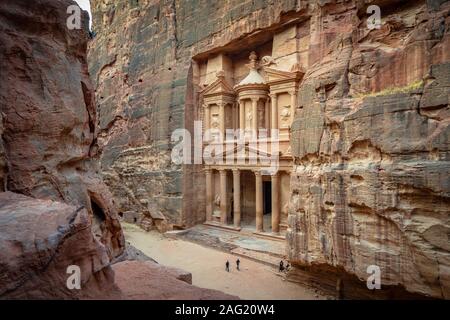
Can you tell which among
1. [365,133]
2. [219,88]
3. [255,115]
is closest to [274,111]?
[255,115]

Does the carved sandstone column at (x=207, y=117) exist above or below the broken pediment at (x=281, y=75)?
below

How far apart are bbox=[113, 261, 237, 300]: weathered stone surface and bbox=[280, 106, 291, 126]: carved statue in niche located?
50.5 ft

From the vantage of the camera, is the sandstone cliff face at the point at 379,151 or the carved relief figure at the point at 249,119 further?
the carved relief figure at the point at 249,119

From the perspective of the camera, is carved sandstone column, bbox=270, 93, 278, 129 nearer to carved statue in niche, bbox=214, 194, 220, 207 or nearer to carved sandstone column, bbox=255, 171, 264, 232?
carved sandstone column, bbox=255, 171, 264, 232

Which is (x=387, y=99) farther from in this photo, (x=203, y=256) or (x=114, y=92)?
(x=114, y=92)

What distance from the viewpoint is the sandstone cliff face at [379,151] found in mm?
8680

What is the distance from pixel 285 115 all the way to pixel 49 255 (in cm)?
1670

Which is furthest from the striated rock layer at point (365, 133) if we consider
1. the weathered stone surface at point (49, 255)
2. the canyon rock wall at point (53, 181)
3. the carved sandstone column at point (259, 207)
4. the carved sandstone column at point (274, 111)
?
the weathered stone surface at point (49, 255)

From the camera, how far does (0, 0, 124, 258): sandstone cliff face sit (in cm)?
439

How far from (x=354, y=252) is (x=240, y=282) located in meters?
5.19

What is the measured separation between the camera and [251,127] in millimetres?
19656

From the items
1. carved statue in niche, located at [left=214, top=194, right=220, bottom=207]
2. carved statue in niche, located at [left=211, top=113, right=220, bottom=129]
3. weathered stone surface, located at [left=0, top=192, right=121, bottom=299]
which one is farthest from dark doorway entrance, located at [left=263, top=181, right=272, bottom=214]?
weathered stone surface, located at [left=0, top=192, right=121, bottom=299]

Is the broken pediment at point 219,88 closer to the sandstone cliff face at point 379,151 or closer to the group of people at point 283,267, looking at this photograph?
the sandstone cliff face at point 379,151

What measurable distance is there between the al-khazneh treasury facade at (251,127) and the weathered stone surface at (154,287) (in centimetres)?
1437
